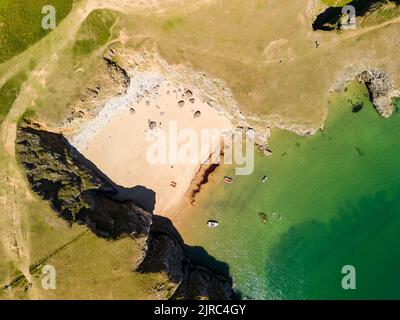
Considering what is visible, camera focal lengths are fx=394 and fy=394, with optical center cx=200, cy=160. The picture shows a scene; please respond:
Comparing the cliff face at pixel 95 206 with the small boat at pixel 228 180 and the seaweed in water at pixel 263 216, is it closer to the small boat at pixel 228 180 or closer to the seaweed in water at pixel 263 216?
Answer: the seaweed in water at pixel 263 216

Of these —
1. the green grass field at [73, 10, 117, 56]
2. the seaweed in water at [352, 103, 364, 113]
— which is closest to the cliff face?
the green grass field at [73, 10, 117, 56]

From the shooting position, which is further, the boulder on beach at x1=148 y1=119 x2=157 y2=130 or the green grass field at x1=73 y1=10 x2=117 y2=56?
the boulder on beach at x1=148 y1=119 x2=157 y2=130

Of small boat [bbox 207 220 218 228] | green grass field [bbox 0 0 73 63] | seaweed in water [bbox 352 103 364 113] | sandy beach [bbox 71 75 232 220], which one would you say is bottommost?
small boat [bbox 207 220 218 228]

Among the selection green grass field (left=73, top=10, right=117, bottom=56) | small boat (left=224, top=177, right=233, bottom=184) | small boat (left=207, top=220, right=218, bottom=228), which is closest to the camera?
green grass field (left=73, top=10, right=117, bottom=56)

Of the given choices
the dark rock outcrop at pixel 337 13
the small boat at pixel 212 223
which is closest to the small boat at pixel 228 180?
the small boat at pixel 212 223

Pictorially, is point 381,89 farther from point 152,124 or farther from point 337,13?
point 152,124

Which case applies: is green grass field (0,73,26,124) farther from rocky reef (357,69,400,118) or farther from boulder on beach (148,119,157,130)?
rocky reef (357,69,400,118)

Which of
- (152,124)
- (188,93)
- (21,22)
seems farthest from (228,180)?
(21,22)
